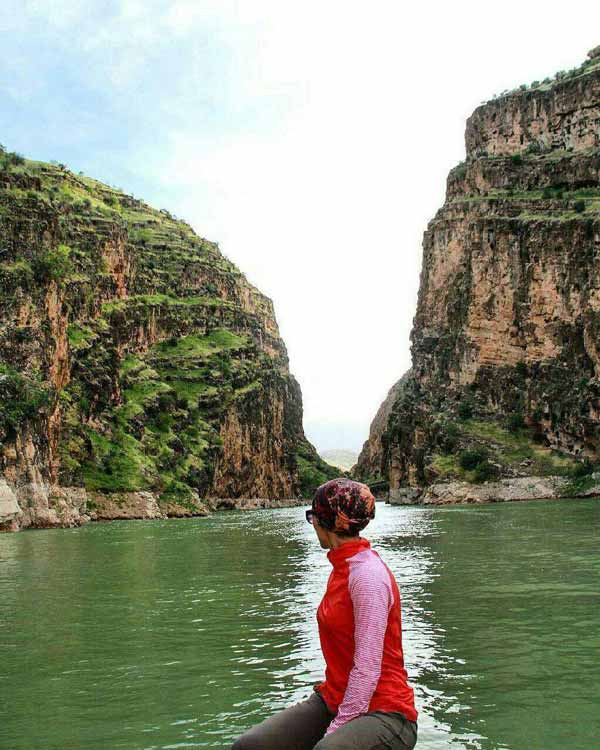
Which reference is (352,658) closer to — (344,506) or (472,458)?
(344,506)

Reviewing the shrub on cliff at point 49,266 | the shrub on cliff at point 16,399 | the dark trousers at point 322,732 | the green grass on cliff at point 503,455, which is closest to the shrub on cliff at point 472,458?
the green grass on cliff at point 503,455

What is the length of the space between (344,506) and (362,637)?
1.02 meters

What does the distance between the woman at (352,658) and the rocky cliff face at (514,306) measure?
105415mm

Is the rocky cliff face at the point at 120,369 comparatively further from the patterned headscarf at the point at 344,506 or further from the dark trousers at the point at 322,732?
the patterned headscarf at the point at 344,506

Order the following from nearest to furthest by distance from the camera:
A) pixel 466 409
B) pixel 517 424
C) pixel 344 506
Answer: pixel 344 506 → pixel 517 424 → pixel 466 409

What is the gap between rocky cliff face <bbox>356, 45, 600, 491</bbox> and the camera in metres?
116

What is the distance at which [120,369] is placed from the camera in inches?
4980

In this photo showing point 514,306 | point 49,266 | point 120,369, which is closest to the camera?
point 49,266

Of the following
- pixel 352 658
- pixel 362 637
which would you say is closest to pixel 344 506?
pixel 362 637

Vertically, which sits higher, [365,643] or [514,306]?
[514,306]

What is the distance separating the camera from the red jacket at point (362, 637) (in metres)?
6.57

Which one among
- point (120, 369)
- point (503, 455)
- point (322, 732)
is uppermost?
point (120, 369)

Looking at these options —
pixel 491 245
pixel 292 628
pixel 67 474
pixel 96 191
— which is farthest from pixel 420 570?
pixel 96 191

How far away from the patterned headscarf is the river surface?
11.2 ft
